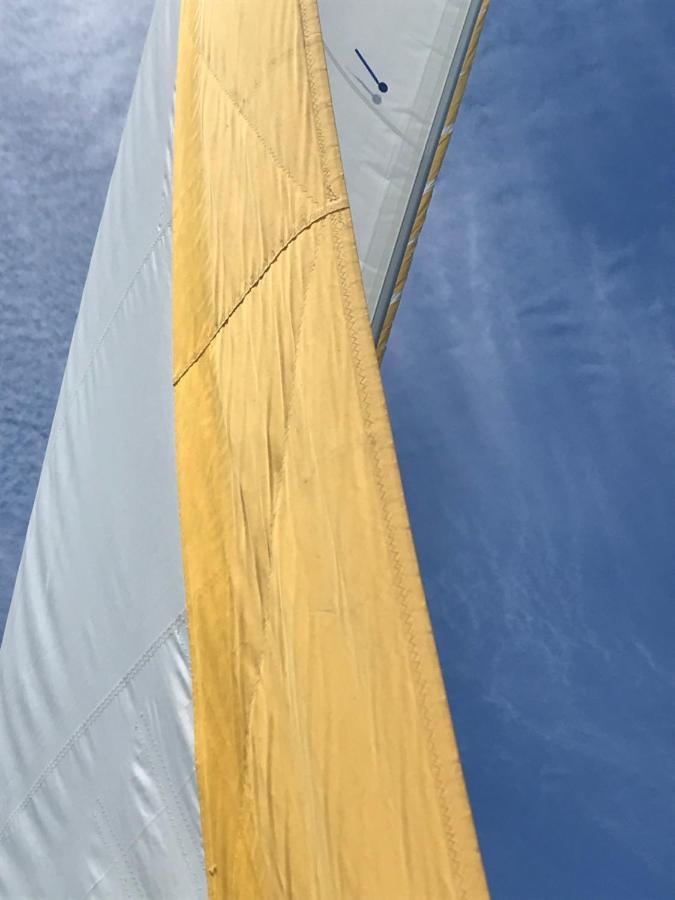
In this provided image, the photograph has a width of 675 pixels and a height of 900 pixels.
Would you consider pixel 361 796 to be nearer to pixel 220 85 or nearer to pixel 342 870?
pixel 342 870

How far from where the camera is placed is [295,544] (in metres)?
2.00

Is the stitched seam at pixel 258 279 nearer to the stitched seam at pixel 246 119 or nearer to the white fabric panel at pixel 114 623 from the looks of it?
the stitched seam at pixel 246 119

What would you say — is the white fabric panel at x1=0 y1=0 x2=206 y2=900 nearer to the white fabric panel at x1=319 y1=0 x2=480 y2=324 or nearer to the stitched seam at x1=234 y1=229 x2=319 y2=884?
the stitched seam at x1=234 y1=229 x2=319 y2=884

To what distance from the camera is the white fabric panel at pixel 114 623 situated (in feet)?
8.47

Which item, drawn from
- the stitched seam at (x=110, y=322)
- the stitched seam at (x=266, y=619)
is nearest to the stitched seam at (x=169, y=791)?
the stitched seam at (x=266, y=619)

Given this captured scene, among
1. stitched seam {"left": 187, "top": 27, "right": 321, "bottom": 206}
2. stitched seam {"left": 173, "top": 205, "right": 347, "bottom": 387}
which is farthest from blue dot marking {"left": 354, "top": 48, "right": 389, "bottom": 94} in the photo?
stitched seam {"left": 173, "top": 205, "right": 347, "bottom": 387}

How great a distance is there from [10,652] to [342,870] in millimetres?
2431

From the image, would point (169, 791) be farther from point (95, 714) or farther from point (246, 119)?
point (246, 119)

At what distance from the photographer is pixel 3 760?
3.51 meters

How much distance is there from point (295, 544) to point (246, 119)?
1.53 m

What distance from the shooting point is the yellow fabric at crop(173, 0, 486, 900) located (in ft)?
5.41

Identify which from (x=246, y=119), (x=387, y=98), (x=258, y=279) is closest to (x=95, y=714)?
(x=258, y=279)

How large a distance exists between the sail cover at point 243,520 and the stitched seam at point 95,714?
0.04ft

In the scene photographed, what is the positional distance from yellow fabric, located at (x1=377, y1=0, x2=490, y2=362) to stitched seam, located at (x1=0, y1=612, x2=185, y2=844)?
1314mm
